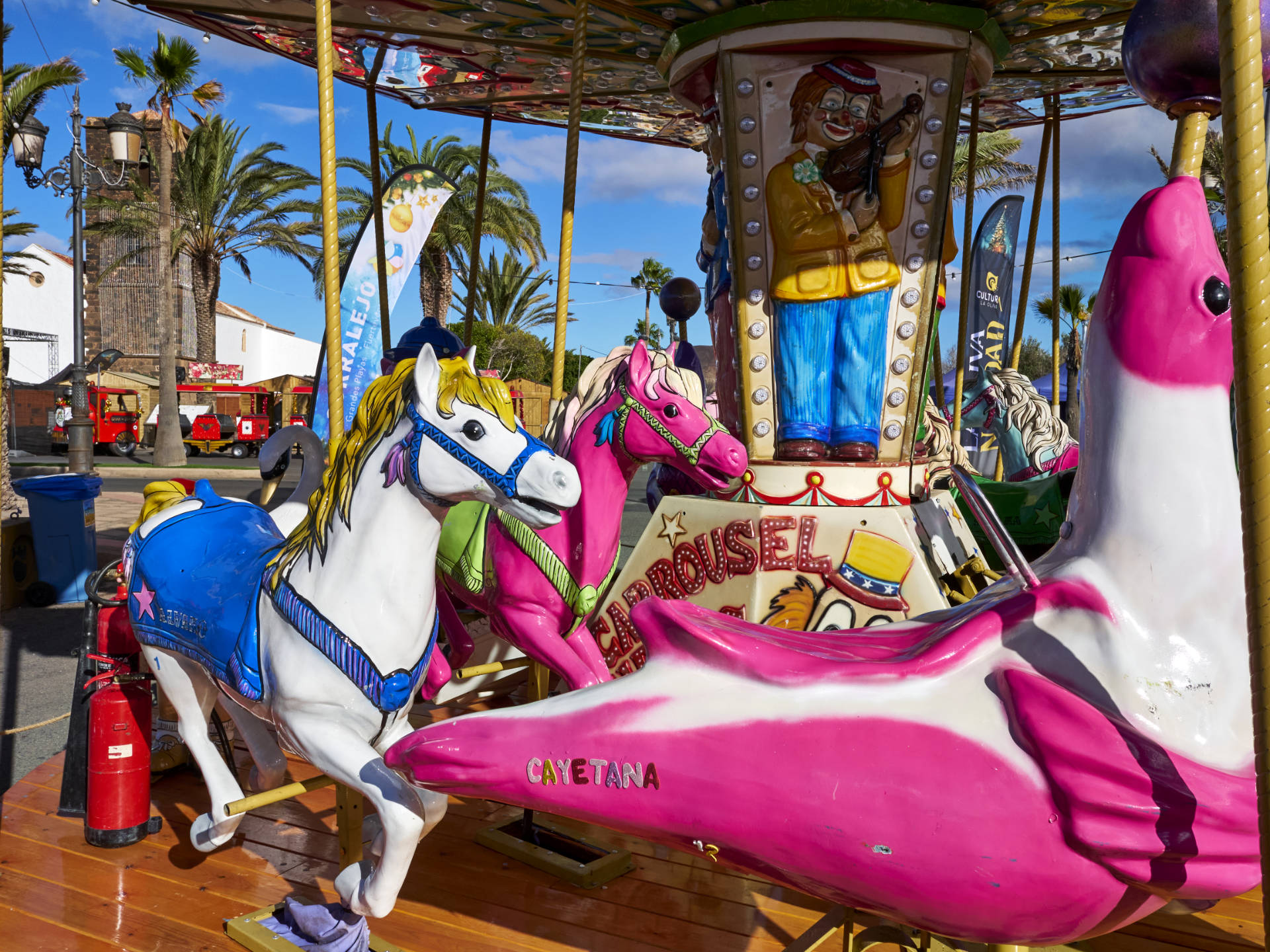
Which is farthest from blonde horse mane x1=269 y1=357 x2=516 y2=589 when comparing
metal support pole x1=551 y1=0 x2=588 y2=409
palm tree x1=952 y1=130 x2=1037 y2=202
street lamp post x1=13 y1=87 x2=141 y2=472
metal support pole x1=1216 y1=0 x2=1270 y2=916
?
palm tree x1=952 y1=130 x2=1037 y2=202

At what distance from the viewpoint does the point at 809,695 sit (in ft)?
4.53

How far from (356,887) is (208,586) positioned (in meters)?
0.93

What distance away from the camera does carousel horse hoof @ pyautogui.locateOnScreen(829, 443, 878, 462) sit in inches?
147

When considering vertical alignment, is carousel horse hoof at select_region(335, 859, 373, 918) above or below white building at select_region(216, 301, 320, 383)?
below

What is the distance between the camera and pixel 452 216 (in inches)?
898

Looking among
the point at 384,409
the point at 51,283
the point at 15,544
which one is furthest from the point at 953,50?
the point at 51,283

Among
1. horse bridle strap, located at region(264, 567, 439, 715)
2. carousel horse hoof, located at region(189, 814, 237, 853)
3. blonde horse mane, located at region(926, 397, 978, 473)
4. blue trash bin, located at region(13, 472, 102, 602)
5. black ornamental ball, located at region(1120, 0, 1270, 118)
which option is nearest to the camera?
black ornamental ball, located at region(1120, 0, 1270, 118)

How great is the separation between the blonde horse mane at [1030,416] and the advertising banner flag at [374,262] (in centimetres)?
436

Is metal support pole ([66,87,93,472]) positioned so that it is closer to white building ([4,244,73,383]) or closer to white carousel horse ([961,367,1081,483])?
white carousel horse ([961,367,1081,483])

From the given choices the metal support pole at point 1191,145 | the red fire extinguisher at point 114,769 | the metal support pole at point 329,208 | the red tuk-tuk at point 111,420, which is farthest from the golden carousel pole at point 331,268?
the red tuk-tuk at point 111,420

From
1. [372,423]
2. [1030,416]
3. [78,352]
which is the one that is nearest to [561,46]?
[372,423]

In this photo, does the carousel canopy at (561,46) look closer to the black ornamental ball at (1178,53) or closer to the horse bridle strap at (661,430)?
the horse bridle strap at (661,430)

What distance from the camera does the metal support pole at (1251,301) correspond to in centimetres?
100

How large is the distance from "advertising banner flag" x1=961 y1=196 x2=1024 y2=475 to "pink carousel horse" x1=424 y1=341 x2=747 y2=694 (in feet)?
25.5
